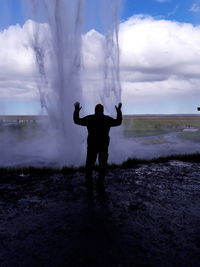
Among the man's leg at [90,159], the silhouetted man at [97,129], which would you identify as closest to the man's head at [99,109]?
the silhouetted man at [97,129]

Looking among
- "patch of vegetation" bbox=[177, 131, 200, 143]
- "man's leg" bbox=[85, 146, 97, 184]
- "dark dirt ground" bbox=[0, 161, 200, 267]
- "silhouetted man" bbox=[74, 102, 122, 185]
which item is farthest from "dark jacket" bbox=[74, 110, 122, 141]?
"patch of vegetation" bbox=[177, 131, 200, 143]

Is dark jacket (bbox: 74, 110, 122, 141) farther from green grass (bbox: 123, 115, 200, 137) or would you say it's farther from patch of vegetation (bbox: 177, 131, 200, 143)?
green grass (bbox: 123, 115, 200, 137)

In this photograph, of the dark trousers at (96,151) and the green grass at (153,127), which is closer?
the dark trousers at (96,151)

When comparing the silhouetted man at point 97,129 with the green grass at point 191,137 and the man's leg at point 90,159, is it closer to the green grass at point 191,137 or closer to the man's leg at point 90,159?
the man's leg at point 90,159

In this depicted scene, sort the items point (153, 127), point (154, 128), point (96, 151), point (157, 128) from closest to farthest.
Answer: point (96, 151) → point (157, 128) → point (154, 128) → point (153, 127)

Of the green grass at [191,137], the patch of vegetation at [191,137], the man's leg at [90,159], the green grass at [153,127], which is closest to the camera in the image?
the man's leg at [90,159]

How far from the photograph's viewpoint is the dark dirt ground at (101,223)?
385 cm

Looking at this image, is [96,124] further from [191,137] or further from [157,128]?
[157,128]

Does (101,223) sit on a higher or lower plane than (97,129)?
lower

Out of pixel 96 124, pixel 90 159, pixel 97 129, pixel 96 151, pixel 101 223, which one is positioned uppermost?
pixel 96 124

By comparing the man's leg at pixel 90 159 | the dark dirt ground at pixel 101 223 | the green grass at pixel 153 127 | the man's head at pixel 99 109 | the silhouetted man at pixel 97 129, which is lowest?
the green grass at pixel 153 127

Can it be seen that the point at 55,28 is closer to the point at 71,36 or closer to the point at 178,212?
the point at 71,36

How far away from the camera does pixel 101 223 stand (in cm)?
498

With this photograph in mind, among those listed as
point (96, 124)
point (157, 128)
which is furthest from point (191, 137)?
point (96, 124)
